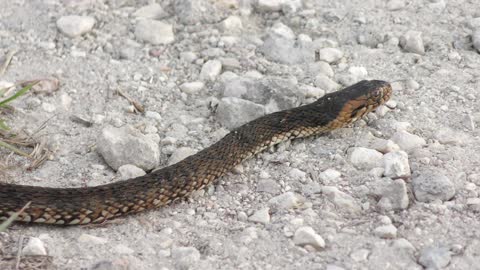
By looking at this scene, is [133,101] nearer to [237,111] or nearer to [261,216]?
[237,111]

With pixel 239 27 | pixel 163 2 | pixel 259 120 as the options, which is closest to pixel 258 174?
pixel 259 120

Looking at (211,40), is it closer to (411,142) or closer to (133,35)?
(133,35)

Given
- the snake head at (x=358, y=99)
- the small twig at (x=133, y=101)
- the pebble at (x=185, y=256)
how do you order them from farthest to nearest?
the small twig at (x=133, y=101) → the snake head at (x=358, y=99) → the pebble at (x=185, y=256)

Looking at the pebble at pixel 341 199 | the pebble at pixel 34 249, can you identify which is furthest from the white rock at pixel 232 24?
the pebble at pixel 34 249

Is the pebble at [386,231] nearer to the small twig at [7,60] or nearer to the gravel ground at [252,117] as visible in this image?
the gravel ground at [252,117]

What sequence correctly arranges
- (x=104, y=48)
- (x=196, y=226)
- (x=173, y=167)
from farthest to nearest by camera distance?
(x=104, y=48)
(x=173, y=167)
(x=196, y=226)

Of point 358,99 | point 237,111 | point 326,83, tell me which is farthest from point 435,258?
point 326,83

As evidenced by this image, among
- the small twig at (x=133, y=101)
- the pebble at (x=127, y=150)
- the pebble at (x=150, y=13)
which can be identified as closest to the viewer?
the pebble at (x=127, y=150)
